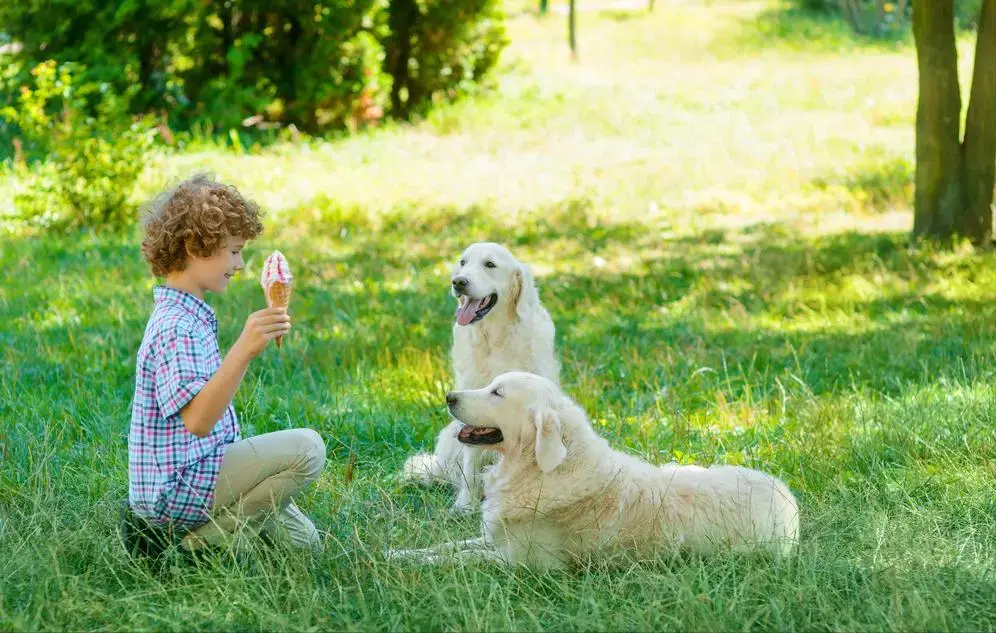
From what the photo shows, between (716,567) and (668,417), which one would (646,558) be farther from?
(668,417)

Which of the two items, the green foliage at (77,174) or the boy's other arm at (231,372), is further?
the green foliage at (77,174)

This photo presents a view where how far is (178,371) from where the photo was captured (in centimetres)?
385

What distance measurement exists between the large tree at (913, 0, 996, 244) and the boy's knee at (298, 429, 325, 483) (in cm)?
714

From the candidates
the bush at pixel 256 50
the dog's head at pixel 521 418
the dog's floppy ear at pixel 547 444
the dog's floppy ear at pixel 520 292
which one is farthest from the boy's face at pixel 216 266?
the bush at pixel 256 50

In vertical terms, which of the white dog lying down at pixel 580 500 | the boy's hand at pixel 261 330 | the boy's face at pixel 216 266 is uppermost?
the boy's face at pixel 216 266

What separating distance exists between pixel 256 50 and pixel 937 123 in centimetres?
963

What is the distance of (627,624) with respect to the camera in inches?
141

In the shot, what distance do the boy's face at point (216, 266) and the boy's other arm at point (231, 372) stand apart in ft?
1.38

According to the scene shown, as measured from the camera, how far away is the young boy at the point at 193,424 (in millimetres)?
3896

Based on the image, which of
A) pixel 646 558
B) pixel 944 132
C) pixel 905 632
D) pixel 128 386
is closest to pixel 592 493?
pixel 646 558

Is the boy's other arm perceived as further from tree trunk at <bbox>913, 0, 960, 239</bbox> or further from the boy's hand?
tree trunk at <bbox>913, 0, 960, 239</bbox>

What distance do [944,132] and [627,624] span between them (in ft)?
24.3

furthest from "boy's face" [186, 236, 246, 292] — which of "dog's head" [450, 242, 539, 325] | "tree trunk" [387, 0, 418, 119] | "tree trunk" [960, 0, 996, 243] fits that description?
"tree trunk" [387, 0, 418, 119]

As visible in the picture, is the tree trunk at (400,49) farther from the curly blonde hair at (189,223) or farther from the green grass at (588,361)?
the curly blonde hair at (189,223)
